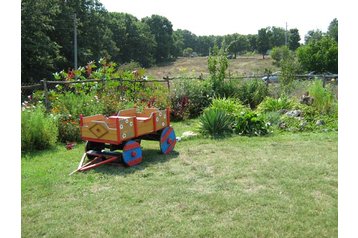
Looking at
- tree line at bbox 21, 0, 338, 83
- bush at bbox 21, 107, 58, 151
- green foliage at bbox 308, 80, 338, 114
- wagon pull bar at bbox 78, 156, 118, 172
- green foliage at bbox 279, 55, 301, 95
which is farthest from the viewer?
tree line at bbox 21, 0, 338, 83

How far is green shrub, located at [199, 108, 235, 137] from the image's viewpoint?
25.5ft

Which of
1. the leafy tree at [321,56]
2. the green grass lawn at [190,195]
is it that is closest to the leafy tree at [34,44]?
the green grass lawn at [190,195]

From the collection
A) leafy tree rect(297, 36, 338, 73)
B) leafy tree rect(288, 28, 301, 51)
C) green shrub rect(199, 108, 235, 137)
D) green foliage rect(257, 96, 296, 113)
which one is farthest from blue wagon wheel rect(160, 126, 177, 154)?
leafy tree rect(288, 28, 301, 51)

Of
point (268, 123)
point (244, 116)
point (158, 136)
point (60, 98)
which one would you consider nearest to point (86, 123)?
point (158, 136)

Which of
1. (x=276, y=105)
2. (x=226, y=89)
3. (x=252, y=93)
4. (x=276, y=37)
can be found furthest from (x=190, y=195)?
(x=276, y=37)

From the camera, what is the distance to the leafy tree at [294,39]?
201 ft

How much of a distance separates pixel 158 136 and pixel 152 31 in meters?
67.0

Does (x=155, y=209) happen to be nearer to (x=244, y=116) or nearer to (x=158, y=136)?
(x=158, y=136)

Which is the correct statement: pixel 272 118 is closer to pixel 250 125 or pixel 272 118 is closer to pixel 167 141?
pixel 250 125

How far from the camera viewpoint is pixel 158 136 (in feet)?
20.8

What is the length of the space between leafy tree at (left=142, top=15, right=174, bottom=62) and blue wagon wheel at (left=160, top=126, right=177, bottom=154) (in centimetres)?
6592

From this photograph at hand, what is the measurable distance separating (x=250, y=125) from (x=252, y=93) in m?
4.23

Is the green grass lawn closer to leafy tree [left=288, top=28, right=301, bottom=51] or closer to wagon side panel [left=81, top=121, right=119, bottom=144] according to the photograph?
wagon side panel [left=81, top=121, right=119, bottom=144]

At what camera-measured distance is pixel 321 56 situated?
3691 cm
